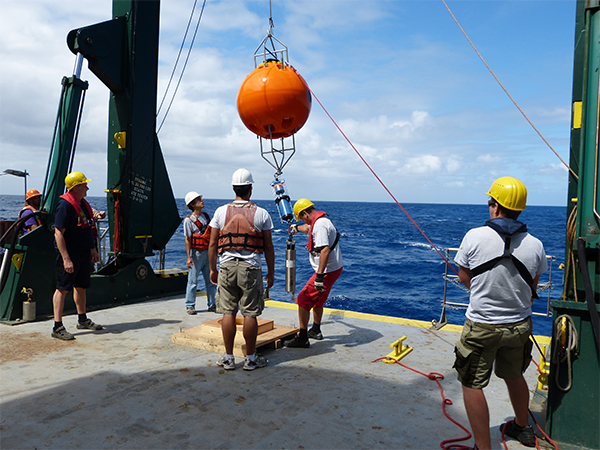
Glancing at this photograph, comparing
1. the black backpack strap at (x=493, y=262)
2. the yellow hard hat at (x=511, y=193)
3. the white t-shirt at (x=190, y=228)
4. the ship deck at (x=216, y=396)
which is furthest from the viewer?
the white t-shirt at (x=190, y=228)

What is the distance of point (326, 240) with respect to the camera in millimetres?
5020

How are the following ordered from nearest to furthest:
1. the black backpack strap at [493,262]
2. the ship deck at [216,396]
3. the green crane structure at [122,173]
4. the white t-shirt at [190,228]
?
1. the black backpack strap at [493,262]
2. the ship deck at [216,396]
3. the green crane structure at [122,173]
4. the white t-shirt at [190,228]

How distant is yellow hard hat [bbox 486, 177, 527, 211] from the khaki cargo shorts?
0.76m

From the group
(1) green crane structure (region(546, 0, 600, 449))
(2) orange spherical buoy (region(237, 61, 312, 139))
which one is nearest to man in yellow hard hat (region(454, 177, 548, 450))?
(1) green crane structure (region(546, 0, 600, 449))

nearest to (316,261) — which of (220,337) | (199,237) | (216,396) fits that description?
(220,337)

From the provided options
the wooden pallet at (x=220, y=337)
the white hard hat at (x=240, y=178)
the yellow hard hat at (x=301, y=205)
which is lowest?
the wooden pallet at (x=220, y=337)

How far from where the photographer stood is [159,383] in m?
3.98

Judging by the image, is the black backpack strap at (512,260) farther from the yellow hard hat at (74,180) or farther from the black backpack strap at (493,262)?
the yellow hard hat at (74,180)

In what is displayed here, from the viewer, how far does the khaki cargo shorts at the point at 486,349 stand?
280 cm

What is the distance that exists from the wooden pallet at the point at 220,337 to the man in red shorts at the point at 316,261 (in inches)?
7.3

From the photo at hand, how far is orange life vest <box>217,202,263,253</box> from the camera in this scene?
434 centimetres

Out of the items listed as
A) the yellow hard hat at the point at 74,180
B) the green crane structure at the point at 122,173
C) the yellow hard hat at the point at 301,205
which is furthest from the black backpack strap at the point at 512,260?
the green crane structure at the point at 122,173

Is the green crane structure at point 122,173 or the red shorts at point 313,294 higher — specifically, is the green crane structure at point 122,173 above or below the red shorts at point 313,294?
above

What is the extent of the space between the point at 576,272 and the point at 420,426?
63.0 inches
